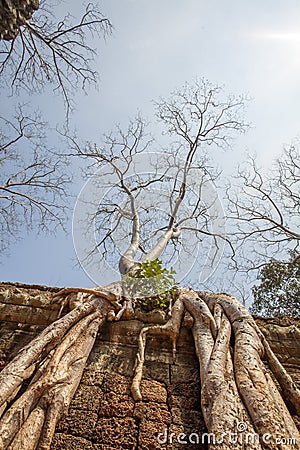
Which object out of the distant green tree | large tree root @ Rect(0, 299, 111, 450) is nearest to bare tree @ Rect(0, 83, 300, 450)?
large tree root @ Rect(0, 299, 111, 450)

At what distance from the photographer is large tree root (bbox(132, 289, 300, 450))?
1404 mm

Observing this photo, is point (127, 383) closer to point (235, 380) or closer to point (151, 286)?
point (235, 380)

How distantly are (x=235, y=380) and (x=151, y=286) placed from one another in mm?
1292

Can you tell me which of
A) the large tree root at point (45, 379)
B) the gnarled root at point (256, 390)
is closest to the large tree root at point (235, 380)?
the gnarled root at point (256, 390)

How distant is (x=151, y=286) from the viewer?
115 inches

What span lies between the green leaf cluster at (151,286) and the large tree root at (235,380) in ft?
0.56

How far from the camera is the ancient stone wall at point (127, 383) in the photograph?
1613mm

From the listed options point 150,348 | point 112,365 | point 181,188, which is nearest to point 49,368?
point 112,365

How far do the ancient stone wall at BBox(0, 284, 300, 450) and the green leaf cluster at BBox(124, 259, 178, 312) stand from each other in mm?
330

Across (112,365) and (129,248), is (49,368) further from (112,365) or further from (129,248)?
(129,248)

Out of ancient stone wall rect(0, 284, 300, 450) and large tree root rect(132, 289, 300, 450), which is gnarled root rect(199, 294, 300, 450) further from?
ancient stone wall rect(0, 284, 300, 450)

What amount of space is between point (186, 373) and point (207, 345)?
Answer: 0.26 m

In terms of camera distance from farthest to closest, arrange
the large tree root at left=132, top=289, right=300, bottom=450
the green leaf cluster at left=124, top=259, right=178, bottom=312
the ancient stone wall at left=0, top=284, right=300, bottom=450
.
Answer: the green leaf cluster at left=124, top=259, right=178, bottom=312, the ancient stone wall at left=0, top=284, right=300, bottom=450, the large tree root at left=132, top=289, right=300, bottom=450

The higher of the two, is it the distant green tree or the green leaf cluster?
the distant green tree
